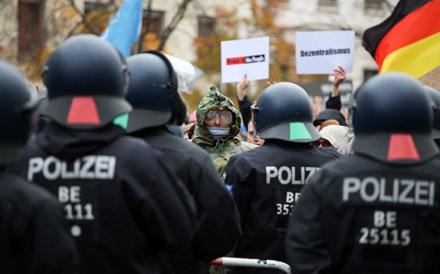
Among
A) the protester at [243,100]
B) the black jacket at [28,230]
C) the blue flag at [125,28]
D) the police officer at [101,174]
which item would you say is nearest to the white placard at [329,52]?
the protester at [243,100]

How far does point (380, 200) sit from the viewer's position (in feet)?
16.9

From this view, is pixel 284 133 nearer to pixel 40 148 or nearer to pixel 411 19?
pixel 40 148

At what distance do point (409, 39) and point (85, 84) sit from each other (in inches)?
272

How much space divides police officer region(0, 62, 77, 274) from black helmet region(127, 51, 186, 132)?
4.81 ft

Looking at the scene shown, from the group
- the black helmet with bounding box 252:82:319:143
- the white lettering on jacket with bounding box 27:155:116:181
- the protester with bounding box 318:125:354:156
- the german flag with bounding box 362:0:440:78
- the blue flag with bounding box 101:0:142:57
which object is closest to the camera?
the white lettering on jacket with bounding box 27:155:116:181

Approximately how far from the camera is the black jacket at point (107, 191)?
16.6 feet

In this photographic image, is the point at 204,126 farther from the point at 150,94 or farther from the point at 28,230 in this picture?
the point at 28,230

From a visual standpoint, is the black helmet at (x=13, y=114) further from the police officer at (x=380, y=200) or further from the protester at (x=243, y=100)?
the protester at (x=243, y=100)

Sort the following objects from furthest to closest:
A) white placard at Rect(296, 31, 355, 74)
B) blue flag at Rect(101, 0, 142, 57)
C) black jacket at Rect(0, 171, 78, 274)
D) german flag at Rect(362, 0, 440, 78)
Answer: white placard at Rect(296, 31, 355, 74), german flag at Rect(362, 0, 440, 78), blue flag at Rect(101, 0, 142, 57), black jacket at Rect(0, 171, 78, 274)

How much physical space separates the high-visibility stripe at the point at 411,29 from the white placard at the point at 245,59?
1265mm

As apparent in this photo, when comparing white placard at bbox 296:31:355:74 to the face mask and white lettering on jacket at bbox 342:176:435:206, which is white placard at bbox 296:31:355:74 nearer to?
the face mask

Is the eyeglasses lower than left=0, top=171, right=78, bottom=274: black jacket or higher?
lower

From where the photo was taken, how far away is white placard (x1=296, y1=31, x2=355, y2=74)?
469 inches

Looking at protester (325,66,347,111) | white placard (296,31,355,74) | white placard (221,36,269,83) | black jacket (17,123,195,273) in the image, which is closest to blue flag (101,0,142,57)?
white placard (221,36,269,83)
